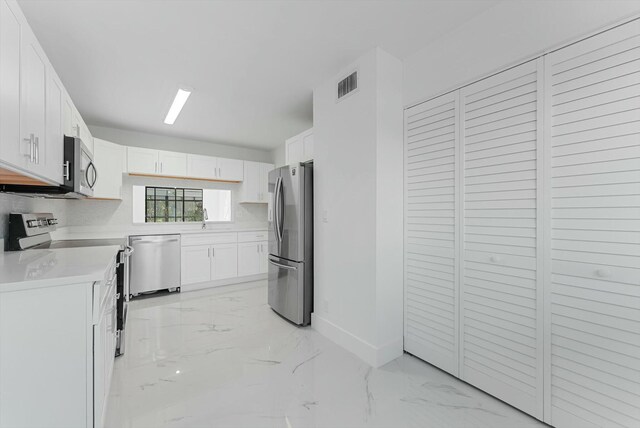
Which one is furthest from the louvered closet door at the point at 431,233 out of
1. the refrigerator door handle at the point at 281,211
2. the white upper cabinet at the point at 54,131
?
the white upper cabinet at the point at 54,131

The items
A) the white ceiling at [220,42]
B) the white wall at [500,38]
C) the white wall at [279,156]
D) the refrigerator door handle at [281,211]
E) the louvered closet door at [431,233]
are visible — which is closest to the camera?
the white wall at [500,38]

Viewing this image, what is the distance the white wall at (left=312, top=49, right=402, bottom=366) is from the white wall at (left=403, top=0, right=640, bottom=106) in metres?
0.29

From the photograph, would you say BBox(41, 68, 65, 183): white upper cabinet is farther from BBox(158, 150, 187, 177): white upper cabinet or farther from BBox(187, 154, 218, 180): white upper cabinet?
BBox(187, 154, 218, 180): white upper cabinet

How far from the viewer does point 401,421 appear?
5.48 feet

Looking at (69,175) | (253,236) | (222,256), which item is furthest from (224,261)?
(69,175)

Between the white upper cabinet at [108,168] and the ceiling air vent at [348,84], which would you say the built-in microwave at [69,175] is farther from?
the ceiling air vent at [348,84]

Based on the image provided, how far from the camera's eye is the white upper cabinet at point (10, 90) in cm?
121

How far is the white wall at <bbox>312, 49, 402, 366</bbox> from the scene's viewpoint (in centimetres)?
234

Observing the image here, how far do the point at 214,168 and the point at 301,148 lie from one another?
220 centimetres

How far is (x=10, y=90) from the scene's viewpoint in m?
1.28

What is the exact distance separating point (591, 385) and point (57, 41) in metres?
4.21

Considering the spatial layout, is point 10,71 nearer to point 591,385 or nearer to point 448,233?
point 448,233

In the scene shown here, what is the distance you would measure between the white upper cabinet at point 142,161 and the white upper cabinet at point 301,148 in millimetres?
2255

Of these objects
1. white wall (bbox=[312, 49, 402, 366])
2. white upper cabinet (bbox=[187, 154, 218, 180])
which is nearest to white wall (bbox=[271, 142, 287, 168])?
white upper cabinet (bbox=[187, 154, 218, 180])
